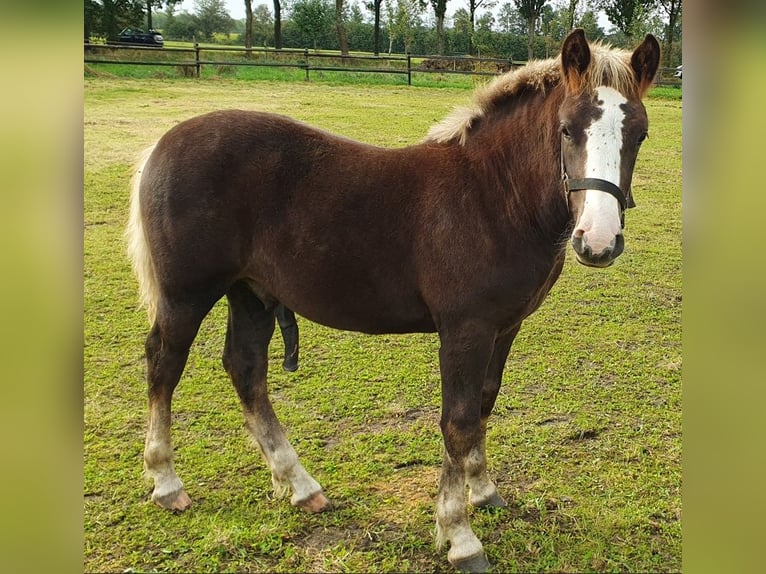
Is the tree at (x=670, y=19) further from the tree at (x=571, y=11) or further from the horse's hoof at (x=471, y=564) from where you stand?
the horse's hoof at (x=471, y=564)

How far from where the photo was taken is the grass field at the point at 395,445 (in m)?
2.62

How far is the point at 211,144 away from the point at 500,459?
2190mm

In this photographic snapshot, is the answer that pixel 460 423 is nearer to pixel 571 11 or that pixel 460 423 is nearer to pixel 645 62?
pixel 645 62

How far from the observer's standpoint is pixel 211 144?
264 cm

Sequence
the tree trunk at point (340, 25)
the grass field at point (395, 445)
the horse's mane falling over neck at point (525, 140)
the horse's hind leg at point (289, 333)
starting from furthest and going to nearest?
the tree trunk at point (340, 25)
the horse's hind leg at point (289, 333)
the grass field at point (395, 445)
the horse's mane falling over neck at point (525, 140)

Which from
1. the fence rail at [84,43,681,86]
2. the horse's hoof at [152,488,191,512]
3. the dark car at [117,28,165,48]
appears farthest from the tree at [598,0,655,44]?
the dark car at [117,28,165,48]

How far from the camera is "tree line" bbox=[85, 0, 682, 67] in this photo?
3.87 metres

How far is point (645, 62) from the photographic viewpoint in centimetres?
209

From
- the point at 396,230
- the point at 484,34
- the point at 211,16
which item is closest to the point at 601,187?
the point at 396,230

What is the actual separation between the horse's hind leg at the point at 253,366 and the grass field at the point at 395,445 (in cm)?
24

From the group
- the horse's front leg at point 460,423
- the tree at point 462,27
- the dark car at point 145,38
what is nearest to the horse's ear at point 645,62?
the horse's front leg at point 460,423

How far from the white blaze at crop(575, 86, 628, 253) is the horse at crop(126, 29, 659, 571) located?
56 millimetres
